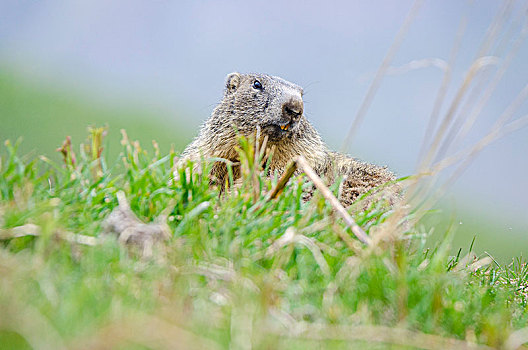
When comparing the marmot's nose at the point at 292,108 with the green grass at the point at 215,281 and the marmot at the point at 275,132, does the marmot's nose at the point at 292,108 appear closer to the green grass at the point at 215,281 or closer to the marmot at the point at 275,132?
the marmot at the point at 275,132

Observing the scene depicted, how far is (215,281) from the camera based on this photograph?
213 centimetres

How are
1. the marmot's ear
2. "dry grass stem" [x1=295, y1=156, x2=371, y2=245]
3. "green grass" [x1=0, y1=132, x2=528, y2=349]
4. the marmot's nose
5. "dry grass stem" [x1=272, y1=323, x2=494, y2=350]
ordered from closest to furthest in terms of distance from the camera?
"green grass" [x1=0, y1=132, x2=528, y2=349]
"dry grass stem" [x1=272, y1=323, x2=494, y2=350]
"dry grass stem" [x1=295, y1=156, x2=371, y2=245]
the marmot's nose
the marmot's ear

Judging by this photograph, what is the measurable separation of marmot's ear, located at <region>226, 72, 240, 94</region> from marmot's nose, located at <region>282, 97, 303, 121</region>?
2.93ft

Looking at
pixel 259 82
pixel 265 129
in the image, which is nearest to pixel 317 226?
pixel 265 129

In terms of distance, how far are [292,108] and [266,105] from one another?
0.27 meters

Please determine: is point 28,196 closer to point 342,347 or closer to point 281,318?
point 281,318

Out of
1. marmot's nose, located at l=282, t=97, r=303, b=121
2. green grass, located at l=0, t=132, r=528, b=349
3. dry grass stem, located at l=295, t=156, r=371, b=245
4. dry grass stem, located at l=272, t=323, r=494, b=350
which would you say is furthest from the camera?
marmot's nose, located at l=282, t=97, r=303, b=121

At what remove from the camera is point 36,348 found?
1542mm

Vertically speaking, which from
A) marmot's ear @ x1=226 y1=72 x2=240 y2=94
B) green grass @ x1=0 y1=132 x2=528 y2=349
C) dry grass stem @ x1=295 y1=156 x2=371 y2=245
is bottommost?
green grass @ x1=0 y1=132 x2=528 y2=349

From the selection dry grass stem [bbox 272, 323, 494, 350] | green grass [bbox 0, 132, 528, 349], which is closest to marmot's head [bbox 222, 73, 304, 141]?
green grass [bbox 0, 132, 528, 349]

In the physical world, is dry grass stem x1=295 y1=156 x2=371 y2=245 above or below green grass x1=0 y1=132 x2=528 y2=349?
above

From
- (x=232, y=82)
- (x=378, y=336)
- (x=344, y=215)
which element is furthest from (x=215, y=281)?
(x=232, y=82)

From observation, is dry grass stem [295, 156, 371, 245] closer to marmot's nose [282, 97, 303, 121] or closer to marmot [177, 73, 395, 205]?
marmot [177, 73, 395, 205]

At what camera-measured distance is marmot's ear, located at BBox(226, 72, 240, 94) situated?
524cm
